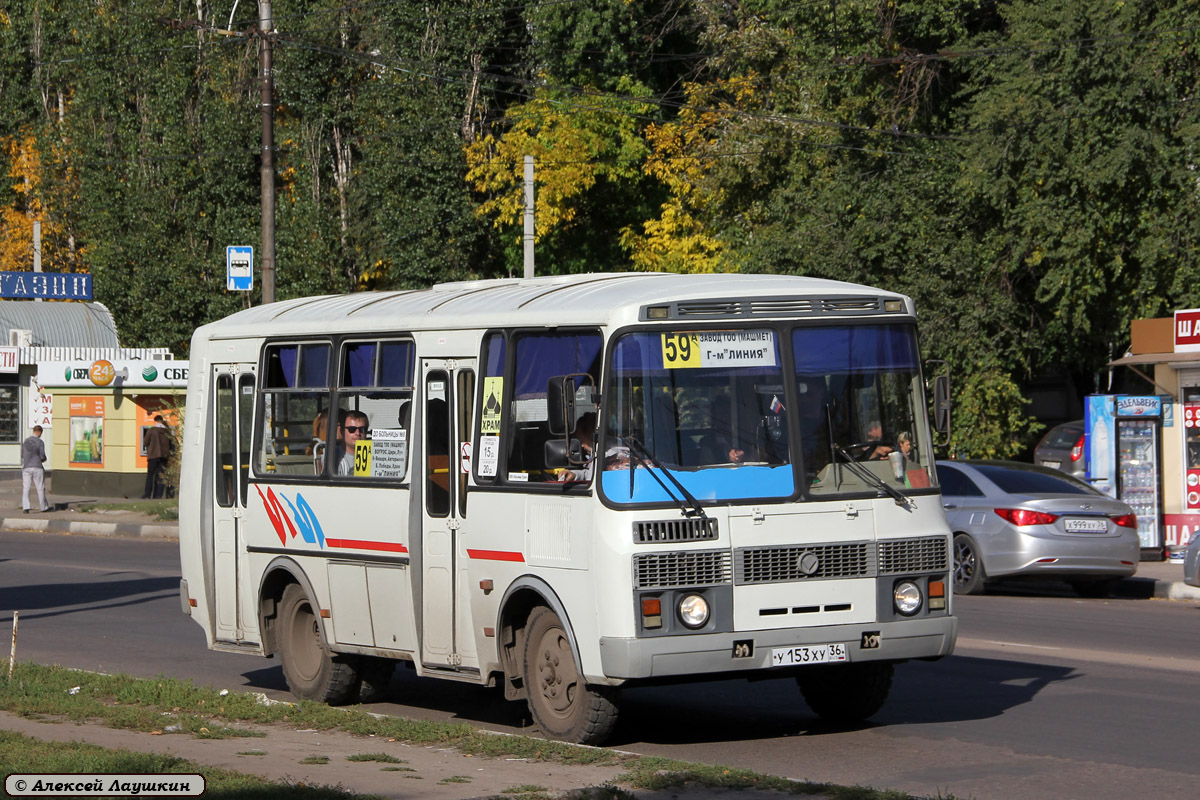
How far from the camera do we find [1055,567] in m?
17.8

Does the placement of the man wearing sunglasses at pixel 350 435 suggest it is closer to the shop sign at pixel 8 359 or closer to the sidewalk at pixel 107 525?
the sidewalk at pixel 107 525

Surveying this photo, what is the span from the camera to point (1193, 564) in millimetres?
16922

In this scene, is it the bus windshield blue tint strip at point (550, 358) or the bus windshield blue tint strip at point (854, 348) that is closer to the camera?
the bus windshield blue tint strip at point (550, 358)

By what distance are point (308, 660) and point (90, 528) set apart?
68.1 feet

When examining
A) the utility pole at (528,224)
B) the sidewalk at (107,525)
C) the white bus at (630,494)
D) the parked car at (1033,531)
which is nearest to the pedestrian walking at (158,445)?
the sidewalk at (107,525)

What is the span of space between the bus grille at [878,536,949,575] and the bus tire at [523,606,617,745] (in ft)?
5.70

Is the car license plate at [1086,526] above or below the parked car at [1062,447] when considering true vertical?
below

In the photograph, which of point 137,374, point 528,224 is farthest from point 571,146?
point 137,374

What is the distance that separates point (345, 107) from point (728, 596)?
44.2m

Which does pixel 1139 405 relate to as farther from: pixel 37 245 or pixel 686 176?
pixel 37 245

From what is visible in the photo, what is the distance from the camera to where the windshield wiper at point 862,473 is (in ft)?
31.0

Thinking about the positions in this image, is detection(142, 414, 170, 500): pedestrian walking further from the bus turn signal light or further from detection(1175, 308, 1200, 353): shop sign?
the bus turn signal light

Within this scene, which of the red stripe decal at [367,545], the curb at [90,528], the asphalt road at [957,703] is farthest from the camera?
the curb at [90,528]

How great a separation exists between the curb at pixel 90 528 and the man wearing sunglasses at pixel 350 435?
62.4 feet
